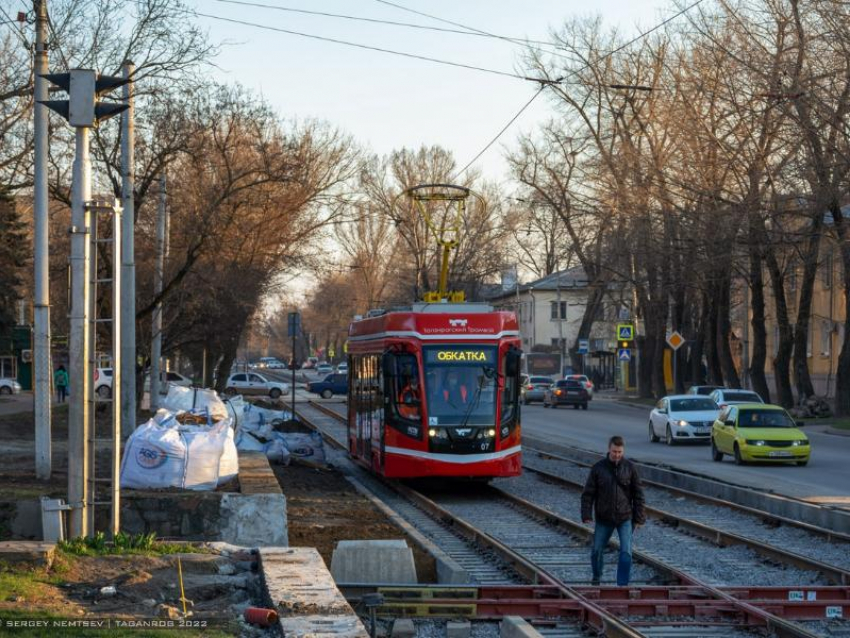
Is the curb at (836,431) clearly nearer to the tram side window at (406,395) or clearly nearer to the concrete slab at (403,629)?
the tram side window at (406,395)

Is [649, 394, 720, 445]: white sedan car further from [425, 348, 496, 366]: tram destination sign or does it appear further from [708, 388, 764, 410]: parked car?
[425, 348, 496, 366]: tram destination sign

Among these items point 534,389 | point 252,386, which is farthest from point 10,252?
point 534,389

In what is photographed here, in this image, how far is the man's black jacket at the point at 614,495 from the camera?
40.0 ft

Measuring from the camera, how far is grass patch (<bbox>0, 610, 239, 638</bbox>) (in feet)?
24.7

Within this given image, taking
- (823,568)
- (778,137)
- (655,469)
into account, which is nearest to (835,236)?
(778,137)

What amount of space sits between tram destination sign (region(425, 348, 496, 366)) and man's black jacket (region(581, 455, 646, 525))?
9147 millimetres

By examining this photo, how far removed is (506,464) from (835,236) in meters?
21.0

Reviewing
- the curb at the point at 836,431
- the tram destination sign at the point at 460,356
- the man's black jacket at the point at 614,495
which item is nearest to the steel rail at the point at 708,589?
the man's black jacket at the point at 614,495

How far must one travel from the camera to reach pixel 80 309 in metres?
11.5

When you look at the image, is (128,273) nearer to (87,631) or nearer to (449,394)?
(449,394)

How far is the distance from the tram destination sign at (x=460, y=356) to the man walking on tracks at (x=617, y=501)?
9.13 metres

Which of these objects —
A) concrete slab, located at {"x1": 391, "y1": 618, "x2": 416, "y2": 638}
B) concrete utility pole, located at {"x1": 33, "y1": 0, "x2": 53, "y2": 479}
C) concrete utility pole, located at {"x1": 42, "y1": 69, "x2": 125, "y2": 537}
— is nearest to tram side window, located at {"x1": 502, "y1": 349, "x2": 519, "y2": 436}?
concrete utility pole, located at {"x1": 33, "y1": 0, "x2": 53, "y2": 479}

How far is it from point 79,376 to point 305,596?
3.58 metres

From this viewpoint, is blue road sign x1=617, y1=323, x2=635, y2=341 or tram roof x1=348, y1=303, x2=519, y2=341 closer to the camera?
tram roof x1=348, y1=303, x2=519, y2=341
